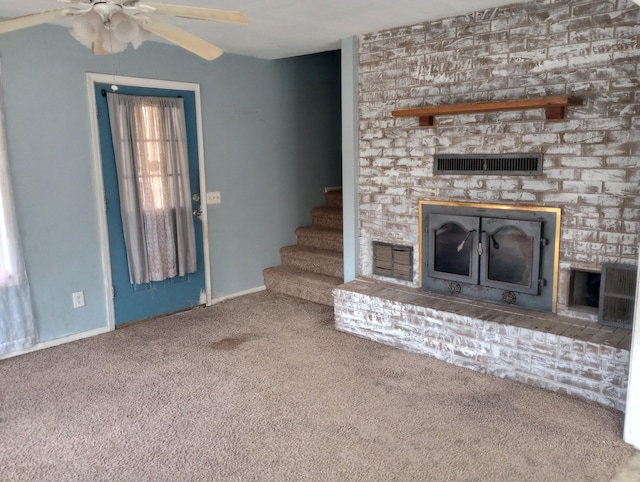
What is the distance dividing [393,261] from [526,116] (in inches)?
56.0

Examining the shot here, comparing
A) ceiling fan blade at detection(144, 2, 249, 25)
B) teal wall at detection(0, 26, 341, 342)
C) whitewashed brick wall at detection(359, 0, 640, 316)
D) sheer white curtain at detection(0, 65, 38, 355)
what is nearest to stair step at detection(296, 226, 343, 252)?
teal wall at detection(0, 26, 341, 342)

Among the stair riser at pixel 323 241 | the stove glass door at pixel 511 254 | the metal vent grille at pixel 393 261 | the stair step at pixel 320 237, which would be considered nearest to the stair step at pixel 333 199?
the stair step at pixel 320 237

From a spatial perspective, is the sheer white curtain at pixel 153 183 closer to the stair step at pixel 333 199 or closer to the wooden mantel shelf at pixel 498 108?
the stair step at pixel 333 199

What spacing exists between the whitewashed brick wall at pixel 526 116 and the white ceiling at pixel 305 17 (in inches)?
7.5

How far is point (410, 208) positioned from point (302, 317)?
4.24ft

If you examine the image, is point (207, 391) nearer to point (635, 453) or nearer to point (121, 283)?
point (121, 283)

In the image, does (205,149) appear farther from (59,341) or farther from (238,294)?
(59,341)

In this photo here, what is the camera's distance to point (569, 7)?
2977 mm

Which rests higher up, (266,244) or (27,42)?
(27,42)

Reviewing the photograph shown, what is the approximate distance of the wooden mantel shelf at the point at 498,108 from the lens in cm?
292

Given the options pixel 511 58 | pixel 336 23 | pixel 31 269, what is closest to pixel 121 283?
pixel 31 269

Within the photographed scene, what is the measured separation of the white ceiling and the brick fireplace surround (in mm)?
191

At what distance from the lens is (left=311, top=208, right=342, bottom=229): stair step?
5.28 metres

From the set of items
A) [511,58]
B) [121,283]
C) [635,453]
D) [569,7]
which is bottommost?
[635,453]
